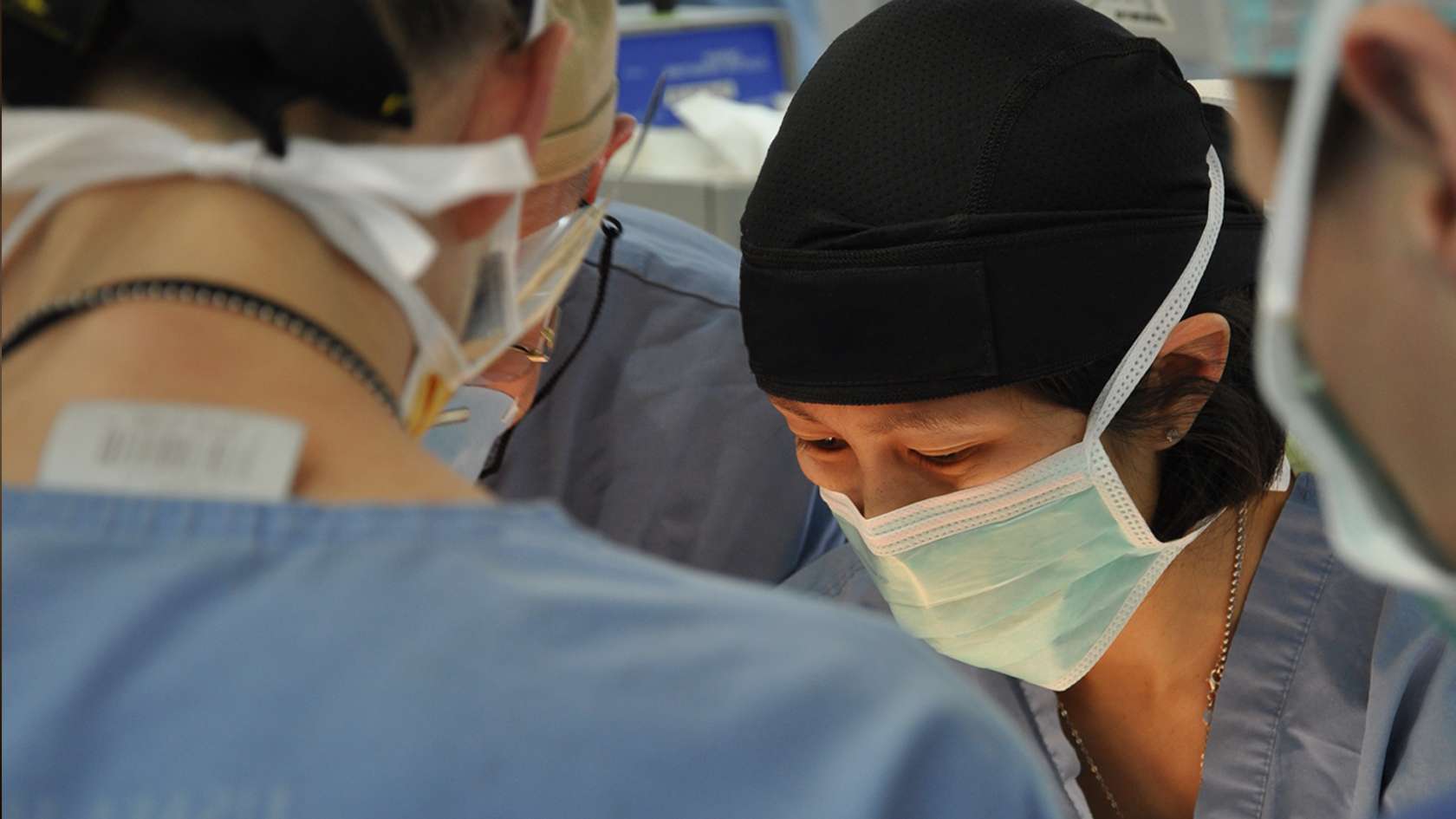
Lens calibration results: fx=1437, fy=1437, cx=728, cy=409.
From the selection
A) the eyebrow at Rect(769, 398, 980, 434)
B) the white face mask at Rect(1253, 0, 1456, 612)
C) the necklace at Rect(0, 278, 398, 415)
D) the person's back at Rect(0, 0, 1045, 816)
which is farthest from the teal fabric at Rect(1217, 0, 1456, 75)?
the eyebrow at Rect(769, 398, 980, 434)

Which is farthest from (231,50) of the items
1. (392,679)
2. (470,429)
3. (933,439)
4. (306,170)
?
(933,439)

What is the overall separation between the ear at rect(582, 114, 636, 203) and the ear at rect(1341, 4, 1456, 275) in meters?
0.86

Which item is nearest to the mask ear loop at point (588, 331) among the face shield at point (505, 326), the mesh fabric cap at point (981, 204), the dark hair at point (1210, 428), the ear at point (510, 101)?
the face shield at point (505, 326)

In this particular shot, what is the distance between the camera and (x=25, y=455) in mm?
676

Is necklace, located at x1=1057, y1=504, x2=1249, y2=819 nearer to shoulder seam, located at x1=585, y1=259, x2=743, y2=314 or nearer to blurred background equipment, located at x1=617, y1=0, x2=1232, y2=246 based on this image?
blurred background equipment, located at x1=617, y1=0, x2=1232, y2=246

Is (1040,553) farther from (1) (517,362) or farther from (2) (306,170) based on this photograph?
(2) (306,170)

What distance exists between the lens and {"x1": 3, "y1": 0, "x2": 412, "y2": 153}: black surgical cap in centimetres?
71

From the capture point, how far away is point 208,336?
695 mm

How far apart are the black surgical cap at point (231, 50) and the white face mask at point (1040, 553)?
882mm

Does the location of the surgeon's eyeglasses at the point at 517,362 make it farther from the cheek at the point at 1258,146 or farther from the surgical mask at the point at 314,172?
the cheek at the point at 1258,146

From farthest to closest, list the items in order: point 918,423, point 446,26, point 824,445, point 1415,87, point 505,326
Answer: point 824,445 < point 918,423 < point 505,326 < point 446,26 < point 1415,87

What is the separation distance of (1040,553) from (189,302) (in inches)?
40.1

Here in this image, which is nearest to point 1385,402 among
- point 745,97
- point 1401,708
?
point 1401,708

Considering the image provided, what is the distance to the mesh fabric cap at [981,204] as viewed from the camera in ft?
4.44
